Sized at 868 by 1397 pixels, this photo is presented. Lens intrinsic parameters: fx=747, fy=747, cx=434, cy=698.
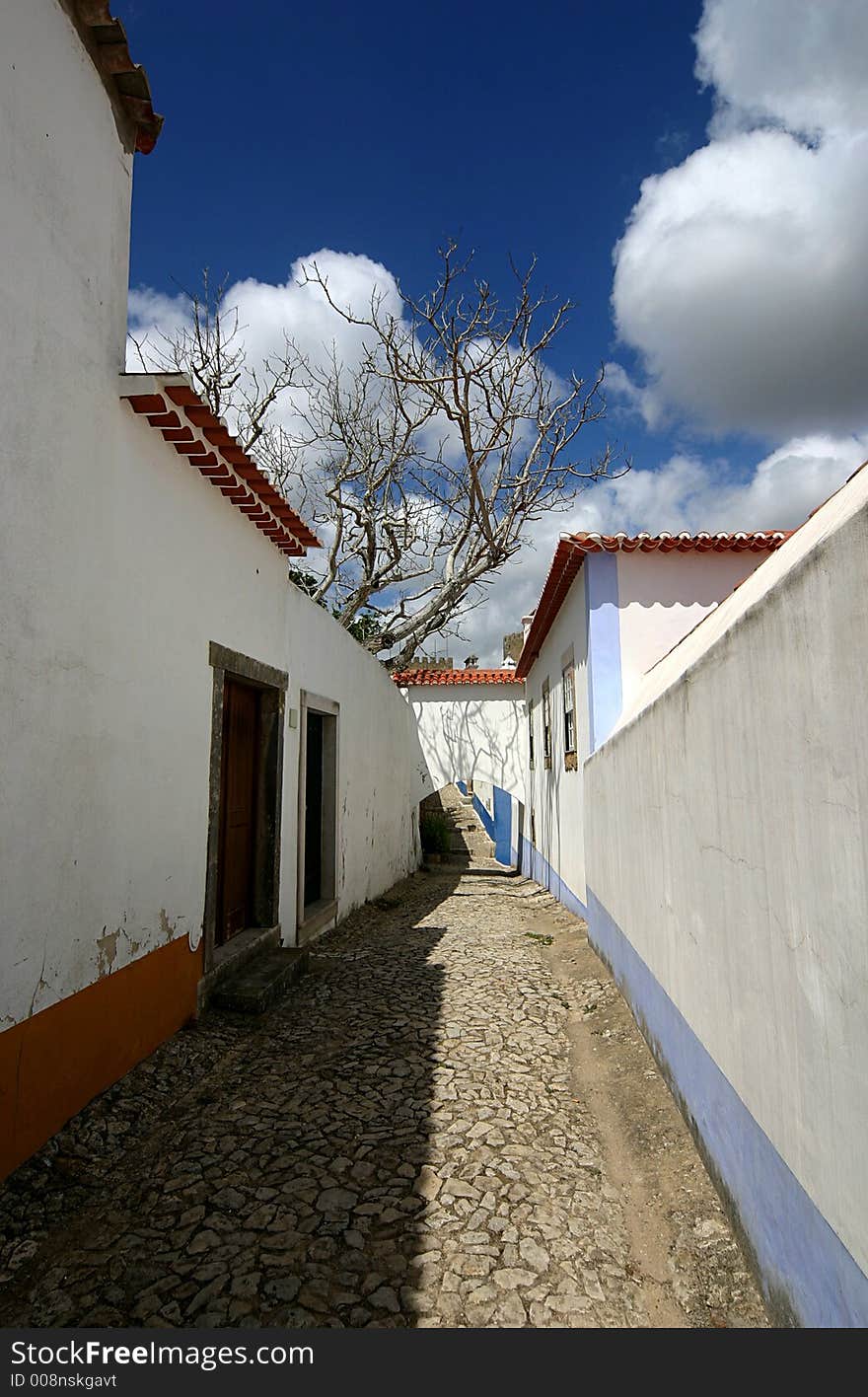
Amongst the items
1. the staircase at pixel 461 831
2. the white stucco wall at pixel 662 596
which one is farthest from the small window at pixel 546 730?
the staircase at pixel 461 831

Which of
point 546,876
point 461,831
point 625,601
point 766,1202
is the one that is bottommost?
point 461,831

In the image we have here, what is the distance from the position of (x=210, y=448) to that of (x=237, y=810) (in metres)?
2.68

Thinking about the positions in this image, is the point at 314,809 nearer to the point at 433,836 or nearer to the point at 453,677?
the point at 453,677

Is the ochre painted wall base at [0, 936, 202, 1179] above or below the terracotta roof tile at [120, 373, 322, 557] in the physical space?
below

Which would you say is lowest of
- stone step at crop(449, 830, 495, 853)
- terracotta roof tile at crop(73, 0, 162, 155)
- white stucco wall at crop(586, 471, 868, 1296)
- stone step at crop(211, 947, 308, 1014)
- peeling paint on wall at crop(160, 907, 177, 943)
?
stone step at crop(449, 830, 495, 853)

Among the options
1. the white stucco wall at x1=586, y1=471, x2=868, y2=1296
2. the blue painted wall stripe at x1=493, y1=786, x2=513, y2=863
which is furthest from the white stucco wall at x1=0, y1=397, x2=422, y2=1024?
the blue painted wall stripe at x1=493, y1=786, x2=513, y2=863

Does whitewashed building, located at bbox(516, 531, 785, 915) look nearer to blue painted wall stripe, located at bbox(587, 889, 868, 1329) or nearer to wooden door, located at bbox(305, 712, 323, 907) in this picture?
wooden door, located at bbox(305, 712, 323, 907)

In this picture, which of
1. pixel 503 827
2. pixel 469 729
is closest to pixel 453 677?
pixel 469 729

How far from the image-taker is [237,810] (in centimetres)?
571

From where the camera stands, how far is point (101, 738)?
11.5ft

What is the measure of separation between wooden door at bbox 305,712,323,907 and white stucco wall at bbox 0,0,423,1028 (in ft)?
10.4

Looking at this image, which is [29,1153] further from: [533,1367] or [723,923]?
[723,923]

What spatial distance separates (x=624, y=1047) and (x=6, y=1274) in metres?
3.06

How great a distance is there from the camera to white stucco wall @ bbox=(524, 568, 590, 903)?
7848 millimetres
